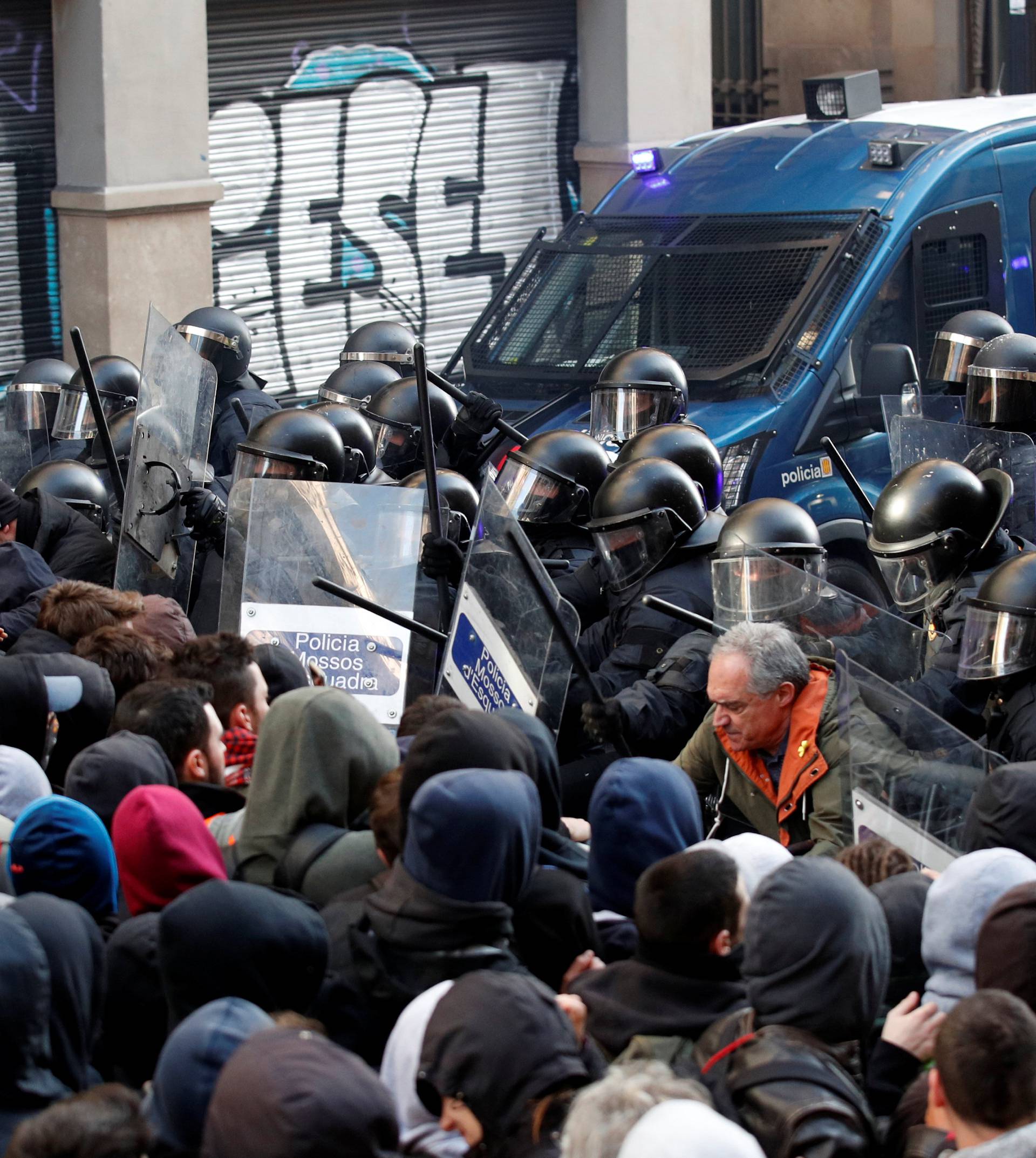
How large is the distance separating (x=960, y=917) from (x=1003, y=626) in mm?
1860

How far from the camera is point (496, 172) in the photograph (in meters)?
14.2

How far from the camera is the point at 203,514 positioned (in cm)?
671

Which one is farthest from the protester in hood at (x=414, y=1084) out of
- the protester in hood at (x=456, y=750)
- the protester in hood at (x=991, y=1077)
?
the protester in hood at (x=991, y=1077)

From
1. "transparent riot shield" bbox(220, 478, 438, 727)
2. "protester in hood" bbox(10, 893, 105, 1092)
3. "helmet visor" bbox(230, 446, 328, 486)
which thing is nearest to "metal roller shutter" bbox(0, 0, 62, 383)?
"helmet visor" bbox(230, 446, 328, 486)

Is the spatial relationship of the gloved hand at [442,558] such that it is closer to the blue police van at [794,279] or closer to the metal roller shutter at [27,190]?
the blue police van at [794,279]

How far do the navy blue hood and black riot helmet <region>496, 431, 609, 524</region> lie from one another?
9.85ft

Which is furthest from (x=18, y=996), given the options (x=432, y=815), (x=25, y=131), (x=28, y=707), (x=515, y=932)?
(x=25, y=131)

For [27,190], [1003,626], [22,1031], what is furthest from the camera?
[27,190]

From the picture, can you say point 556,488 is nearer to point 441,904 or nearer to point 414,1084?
point 441,904

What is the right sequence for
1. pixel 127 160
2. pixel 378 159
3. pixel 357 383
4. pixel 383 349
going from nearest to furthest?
pixel 357 383 < pixel 383 349 < pixel 127 160 < pixel 378 159

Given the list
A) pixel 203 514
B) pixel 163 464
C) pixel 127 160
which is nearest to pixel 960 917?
pixel 203 514

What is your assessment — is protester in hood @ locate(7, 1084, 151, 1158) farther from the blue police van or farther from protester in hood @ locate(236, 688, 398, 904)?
the blue police van

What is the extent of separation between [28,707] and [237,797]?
66 centimetres

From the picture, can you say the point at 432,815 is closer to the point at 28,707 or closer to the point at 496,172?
the point at 28,707
